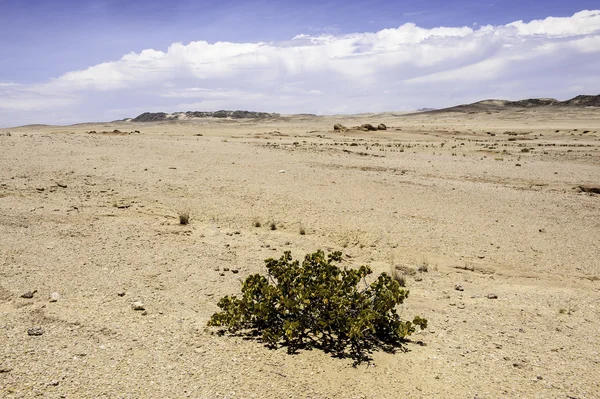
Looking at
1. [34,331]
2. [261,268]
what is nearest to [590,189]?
[261,268]

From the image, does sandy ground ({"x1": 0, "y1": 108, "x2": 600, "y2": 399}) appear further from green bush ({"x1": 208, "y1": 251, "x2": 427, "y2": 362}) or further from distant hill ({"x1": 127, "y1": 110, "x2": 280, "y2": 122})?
distant hill ({"x1": 127, "y1": 110, "x2": 280, "y2": 122})

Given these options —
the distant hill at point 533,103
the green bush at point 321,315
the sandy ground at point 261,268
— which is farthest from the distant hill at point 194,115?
the green bush at point 321,315

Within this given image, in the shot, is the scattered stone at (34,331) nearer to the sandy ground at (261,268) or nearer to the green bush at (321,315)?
the sandy ground at (261,268)

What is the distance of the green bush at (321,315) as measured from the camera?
4293 millimetres

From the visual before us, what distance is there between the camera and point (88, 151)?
581 inches

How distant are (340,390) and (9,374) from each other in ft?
8.26

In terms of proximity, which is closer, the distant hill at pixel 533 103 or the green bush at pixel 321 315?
the green bush at pixel 321 315

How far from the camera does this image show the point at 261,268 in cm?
661

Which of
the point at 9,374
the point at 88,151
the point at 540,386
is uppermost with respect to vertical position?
the point at 88,151

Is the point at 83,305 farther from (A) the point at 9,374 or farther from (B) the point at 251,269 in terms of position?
(B) the point at 251,269

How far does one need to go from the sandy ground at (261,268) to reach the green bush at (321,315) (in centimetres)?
19

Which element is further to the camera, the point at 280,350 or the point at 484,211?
the point at 484,211

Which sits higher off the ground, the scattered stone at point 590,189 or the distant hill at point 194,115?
the distant hill at point 194,115

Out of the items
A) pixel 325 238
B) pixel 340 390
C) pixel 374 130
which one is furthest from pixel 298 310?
pixel 374 130
